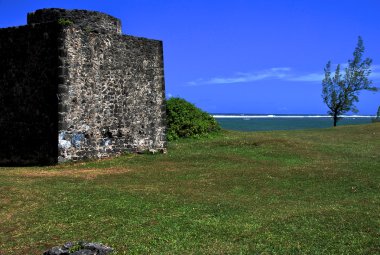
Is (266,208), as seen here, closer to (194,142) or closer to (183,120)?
(194,142)

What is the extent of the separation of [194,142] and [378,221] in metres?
17.3

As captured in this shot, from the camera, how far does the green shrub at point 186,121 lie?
1123 inches

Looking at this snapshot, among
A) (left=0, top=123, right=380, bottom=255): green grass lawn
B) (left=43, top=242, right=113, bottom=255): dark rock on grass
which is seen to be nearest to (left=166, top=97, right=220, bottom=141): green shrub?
(left=0, top=123, right=380, bottom=255): green grass lawn

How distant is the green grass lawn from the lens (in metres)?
8.42

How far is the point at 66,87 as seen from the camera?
59.7ft

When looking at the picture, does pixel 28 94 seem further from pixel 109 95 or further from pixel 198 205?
pixel 198 205

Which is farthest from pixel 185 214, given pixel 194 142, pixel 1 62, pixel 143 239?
pixel 194 142

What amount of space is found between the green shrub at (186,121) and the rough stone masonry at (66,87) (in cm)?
736

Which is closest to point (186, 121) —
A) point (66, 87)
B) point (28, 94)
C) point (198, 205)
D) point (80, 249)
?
point (66, 87)

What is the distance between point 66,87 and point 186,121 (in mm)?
11768

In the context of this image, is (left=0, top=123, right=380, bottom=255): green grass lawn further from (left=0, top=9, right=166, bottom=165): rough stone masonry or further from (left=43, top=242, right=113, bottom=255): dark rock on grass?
(left=0, top=9, right=166, bottom=165): rough stone masonry

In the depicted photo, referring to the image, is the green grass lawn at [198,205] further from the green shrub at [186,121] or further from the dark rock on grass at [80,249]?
the green shrub at [186,121]

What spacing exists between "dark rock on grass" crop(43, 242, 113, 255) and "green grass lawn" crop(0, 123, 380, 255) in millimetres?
322

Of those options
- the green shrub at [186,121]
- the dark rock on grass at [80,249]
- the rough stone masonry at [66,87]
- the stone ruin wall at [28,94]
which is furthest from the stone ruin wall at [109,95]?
the dark rock on grass at [80,249]
